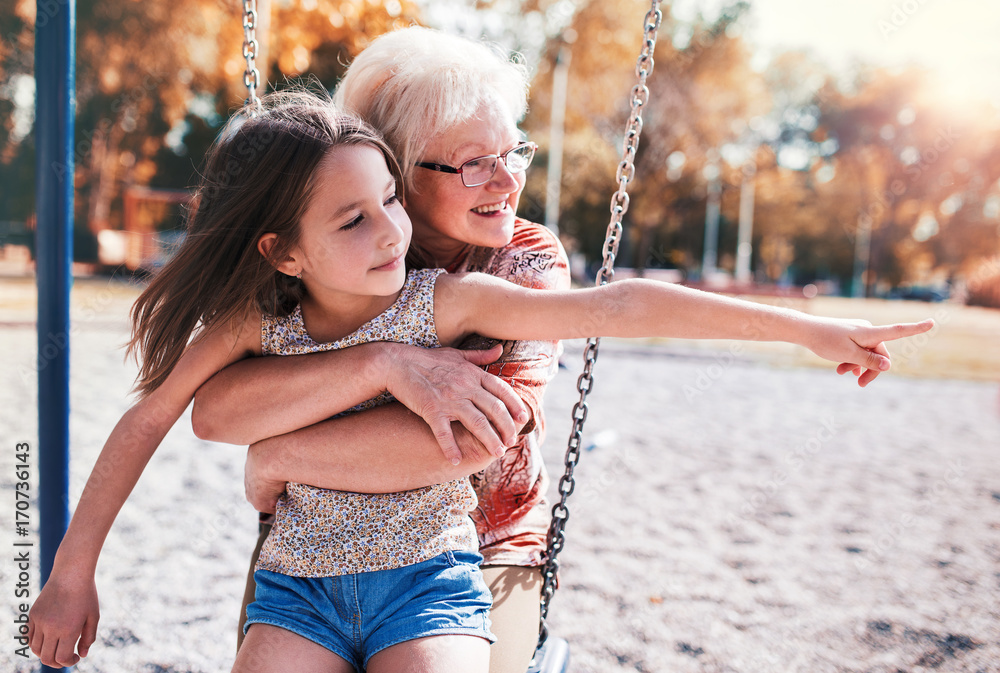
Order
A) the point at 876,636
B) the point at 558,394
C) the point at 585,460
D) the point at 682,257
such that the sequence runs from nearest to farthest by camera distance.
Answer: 1. the point at 876,636
2. the point at 585,460
3. the point at 558,394
4. the point at 682,257

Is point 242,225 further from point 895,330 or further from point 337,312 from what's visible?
point 895,330

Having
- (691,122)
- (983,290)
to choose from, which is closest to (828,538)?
(691,122)

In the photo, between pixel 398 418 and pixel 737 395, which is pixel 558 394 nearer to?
pixel 737 395

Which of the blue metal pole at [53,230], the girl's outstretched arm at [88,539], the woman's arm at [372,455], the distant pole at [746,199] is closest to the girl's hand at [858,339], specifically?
the woman's arm at [372,455]

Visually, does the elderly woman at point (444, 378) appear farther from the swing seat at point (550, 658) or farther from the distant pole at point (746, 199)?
the distant pole at point (746, 199)

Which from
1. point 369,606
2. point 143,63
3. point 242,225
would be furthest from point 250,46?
point 143,63

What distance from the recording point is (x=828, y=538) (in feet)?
13.3

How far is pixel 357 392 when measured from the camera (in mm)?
1437

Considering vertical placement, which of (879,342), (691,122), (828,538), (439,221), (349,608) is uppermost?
(691,122)

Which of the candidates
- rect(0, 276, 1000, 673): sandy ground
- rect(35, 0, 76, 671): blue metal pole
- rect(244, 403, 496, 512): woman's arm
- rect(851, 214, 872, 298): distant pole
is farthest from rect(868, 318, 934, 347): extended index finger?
rect(851, 214, 872, 298): distant pole

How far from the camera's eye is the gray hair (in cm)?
167

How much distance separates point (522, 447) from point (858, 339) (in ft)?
2.45

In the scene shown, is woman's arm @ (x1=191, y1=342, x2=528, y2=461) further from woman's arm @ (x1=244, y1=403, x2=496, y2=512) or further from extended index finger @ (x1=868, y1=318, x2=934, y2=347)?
extended index finger @ (x1=868, y1=318, x2=934, y2=347)

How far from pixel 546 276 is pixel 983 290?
31161mm
